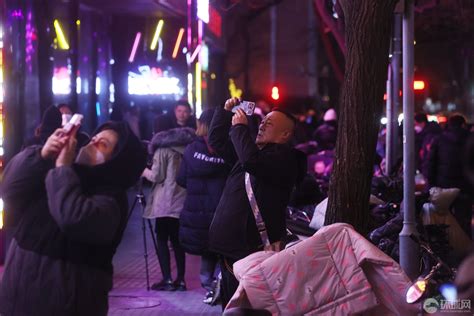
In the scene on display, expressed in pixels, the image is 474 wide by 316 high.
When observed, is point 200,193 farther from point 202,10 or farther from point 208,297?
point 202,10

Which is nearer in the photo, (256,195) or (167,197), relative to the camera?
(256,195)

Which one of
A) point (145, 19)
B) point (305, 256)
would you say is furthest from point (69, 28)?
point (305, 256)

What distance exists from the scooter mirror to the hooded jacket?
5.05 m

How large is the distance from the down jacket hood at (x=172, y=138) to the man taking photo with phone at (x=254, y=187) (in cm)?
314

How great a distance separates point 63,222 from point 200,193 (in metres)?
4.38

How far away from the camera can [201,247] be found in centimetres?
820

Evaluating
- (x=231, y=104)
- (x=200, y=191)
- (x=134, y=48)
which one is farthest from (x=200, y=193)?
(x=134, y=48)

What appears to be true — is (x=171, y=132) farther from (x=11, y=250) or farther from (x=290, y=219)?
(x=11, y=250)

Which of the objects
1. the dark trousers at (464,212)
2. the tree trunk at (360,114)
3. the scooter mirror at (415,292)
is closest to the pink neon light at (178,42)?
the dark trousers at (464,212)

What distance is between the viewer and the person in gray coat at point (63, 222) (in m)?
4.01

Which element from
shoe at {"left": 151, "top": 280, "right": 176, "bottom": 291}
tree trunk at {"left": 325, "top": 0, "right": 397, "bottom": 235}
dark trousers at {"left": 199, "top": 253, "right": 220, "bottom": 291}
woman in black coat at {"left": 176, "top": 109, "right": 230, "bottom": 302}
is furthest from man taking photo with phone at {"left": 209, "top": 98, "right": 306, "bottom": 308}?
shoe at {"left": 151, "top": 280, "right": 176, "bottom": 291}

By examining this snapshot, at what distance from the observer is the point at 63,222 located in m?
3.94

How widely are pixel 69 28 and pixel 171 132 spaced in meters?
5.43

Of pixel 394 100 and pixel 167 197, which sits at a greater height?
pixel 394 100
